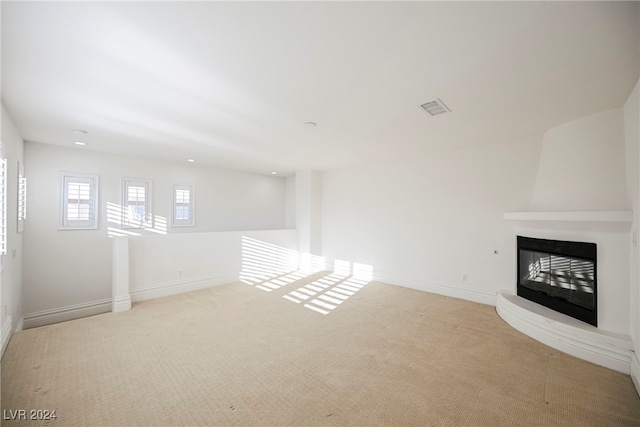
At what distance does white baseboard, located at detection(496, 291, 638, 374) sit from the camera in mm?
2512

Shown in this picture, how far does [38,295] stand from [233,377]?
4.26m

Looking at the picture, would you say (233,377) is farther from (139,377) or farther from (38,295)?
(38,295)

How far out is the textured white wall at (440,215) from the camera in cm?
408

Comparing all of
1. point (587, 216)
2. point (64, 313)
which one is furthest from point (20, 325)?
point (587, 216)

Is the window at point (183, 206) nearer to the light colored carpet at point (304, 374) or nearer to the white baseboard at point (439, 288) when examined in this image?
the light colored carpet at point (304, 374)

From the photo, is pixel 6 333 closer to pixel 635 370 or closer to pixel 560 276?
pixel 635 370

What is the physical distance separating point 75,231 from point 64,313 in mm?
1400

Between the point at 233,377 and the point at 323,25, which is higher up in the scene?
the point at 323,25

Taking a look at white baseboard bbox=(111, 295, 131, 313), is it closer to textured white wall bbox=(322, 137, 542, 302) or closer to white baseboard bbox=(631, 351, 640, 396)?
textured white wall bbox=(322, 137, 542, 302)

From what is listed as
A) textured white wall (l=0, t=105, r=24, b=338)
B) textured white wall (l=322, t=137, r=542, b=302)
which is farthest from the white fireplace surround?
textured white wall (l=0, t=105, r=24, b=338)

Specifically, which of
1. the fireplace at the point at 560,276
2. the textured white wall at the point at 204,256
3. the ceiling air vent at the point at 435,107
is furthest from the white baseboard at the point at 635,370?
the textured white wall at the point at 204,256

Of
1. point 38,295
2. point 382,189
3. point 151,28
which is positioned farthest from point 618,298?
point 38,295

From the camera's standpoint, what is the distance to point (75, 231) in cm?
461

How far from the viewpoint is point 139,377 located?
2.34 m
